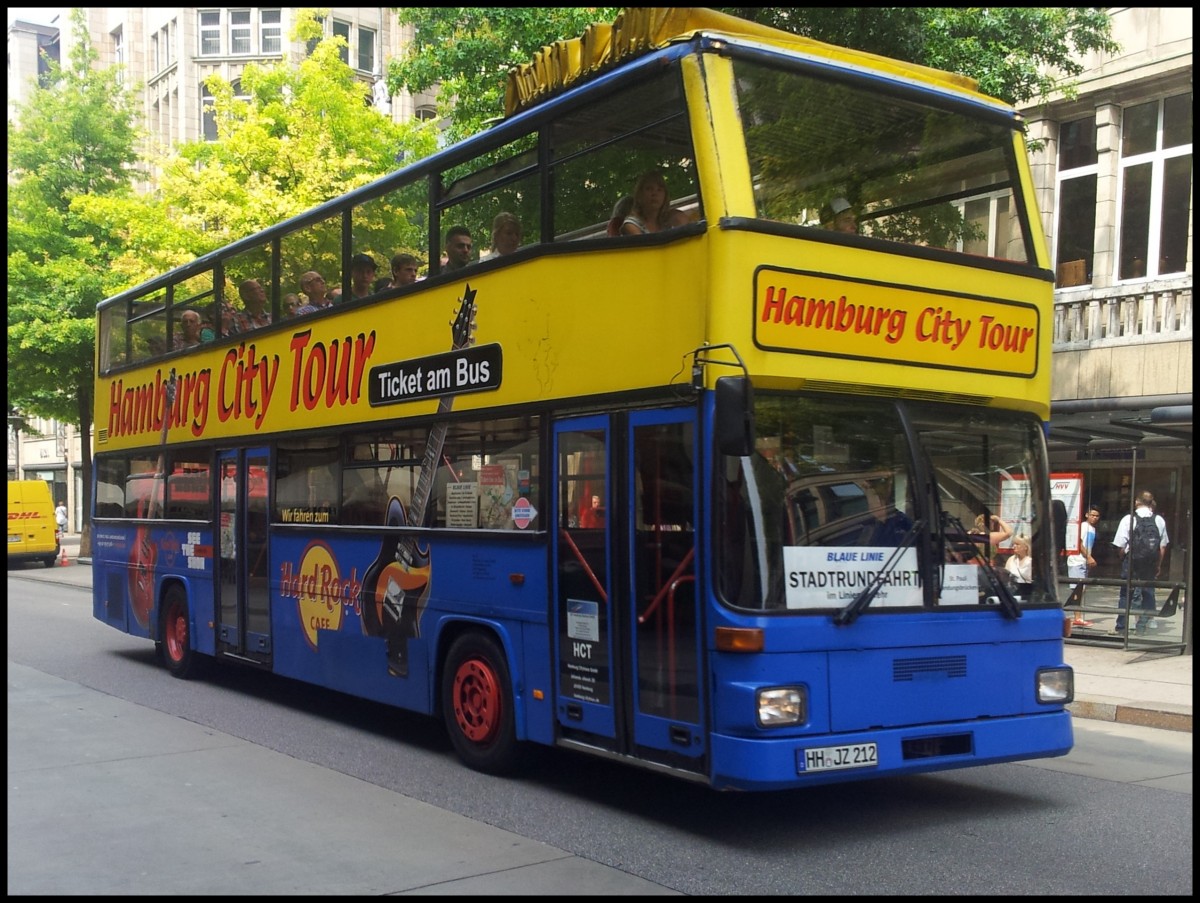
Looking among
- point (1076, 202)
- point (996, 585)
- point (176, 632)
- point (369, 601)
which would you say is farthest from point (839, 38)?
point (176, 632)

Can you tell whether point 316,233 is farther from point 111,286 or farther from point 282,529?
point 111,286

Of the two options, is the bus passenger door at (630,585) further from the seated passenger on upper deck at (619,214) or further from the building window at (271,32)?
the building window at (271,32)

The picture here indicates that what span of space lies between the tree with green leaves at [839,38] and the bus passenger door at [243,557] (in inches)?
255

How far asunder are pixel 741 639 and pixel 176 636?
907 centimetres

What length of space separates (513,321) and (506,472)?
0.97m

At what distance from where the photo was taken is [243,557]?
12.1 metres

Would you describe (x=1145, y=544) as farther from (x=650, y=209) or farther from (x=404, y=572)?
(x=650, y=209)

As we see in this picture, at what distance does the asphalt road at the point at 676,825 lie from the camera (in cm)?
603

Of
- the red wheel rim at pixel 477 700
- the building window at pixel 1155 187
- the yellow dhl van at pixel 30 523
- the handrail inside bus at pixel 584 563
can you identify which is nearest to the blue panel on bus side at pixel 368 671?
the red wheel rim at pixel 477 700

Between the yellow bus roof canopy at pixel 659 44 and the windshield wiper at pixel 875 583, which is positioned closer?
the windshield wiper at pixel 875 583

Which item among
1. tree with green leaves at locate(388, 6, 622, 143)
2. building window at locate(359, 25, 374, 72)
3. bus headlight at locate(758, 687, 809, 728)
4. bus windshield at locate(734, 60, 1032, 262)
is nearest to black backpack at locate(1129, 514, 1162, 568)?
tree with green leaves at locate(388, 6, 622, 143)

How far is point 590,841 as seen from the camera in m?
6.73

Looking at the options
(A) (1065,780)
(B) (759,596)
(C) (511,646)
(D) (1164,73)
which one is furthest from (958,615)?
(D) (1164,73)

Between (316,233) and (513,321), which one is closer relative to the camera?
(513,321)
